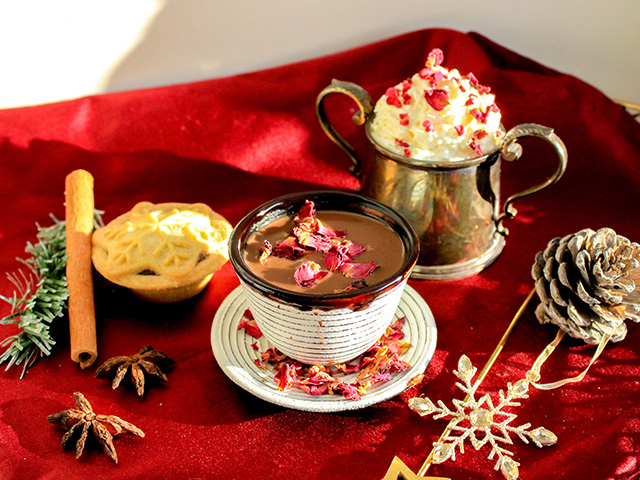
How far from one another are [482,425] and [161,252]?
0.66m

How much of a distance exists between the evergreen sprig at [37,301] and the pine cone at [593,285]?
0.91 metres

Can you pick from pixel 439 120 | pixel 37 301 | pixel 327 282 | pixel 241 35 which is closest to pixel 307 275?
pixel 327 282

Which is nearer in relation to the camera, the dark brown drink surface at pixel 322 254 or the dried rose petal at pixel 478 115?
the dark brown drink surface at pixel 322 254

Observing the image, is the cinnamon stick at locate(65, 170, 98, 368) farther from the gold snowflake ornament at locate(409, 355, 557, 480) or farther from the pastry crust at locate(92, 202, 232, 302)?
the gold snowflake ornament at locate(409, 355, 557, 480)

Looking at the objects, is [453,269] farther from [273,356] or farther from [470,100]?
[273,356]

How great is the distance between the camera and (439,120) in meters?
1.29

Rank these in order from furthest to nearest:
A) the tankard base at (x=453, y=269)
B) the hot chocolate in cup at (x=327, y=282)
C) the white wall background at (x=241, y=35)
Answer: the white wall background at (x=241, y=35)
the tankard base at (x=453, y=269)
the hot chocolate in cup at (x=327, y=282)

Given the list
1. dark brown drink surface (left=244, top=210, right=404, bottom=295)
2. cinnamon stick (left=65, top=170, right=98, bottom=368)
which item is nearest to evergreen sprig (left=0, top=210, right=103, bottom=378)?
cinnamon stick (left=65, top=170, right=98, bottom=368)

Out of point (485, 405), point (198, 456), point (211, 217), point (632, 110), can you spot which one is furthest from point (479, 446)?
point (632, 110)

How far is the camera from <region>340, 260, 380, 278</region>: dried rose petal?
1.04m

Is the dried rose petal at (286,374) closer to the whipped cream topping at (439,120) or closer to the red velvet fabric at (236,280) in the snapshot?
the red velvet fabric at (236,280)

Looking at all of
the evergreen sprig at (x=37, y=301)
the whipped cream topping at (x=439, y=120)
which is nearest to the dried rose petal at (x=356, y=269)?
the whipped cream topping at (x=439, y=120)

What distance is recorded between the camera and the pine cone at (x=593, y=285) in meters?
1.17

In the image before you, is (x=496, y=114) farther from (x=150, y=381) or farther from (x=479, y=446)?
(x=150, y=381)
